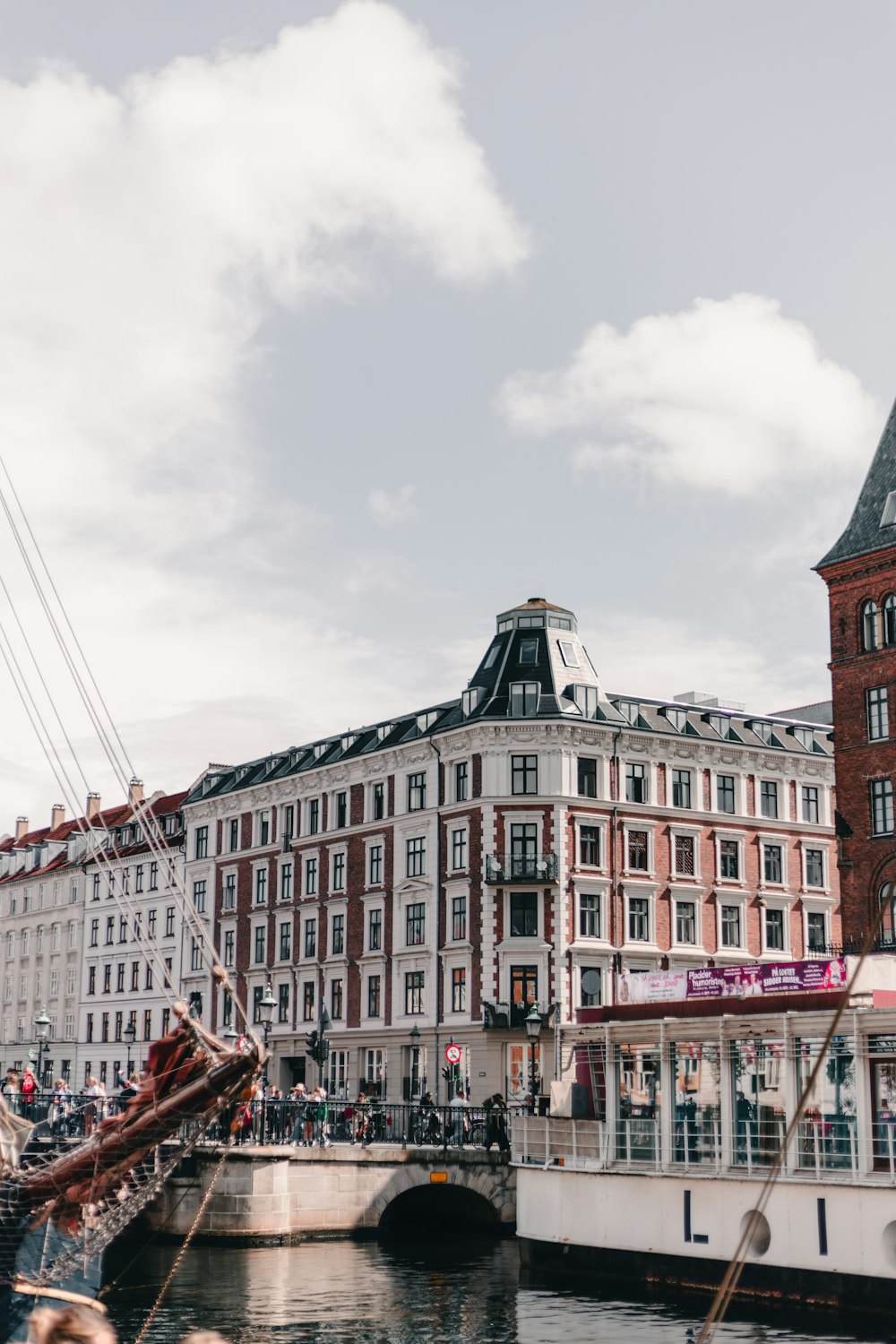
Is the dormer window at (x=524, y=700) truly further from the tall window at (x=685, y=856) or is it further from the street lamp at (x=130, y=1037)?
the street lamp at (x=130, y=1037)

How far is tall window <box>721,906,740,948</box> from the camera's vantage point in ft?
218

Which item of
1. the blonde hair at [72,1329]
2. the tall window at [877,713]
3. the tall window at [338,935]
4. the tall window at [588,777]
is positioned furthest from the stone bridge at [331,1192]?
the blonde hair at [72,1329]

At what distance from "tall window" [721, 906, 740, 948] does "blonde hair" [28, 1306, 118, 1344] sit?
60240 mm

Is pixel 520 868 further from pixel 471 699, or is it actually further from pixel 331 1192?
pixel 331 1192

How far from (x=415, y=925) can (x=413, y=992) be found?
106 inches

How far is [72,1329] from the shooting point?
7695 mm

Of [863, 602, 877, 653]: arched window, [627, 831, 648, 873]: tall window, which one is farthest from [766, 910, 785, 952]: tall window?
[863, 602, 877, 653]: arched window

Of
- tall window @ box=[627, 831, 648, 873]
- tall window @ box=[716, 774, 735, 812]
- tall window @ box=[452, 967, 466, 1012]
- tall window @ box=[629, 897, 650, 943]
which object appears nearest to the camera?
tall window @ box=[452, 967, 466, 1012]

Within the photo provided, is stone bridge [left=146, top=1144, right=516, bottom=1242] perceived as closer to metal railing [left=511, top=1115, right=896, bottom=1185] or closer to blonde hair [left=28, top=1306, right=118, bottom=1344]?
metal railing [left=511, top=1115, right=896, bottom=1185]

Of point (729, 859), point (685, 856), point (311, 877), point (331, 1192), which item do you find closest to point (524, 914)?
point (685, 856)

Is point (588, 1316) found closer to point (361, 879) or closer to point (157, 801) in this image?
point (361, 879)

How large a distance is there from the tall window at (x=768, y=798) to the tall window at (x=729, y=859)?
2.34 meters

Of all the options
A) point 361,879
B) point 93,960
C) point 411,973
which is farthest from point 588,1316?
point 93,960

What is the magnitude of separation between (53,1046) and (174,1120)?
77.0 m
